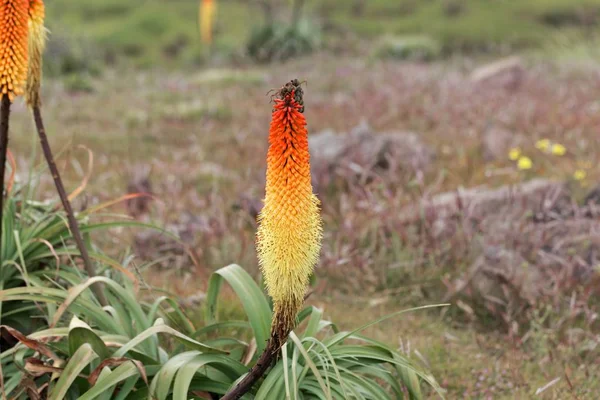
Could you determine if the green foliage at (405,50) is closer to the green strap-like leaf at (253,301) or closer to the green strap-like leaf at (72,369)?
A: the green strap-like leaf at (253,301)

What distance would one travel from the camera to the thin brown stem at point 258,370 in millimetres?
2561

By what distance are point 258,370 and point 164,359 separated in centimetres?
68

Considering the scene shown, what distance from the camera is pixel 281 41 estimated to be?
16734mm

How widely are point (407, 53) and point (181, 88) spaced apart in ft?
19.7

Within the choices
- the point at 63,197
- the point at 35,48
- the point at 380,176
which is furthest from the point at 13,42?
the point at 380,176

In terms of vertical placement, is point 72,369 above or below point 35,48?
below

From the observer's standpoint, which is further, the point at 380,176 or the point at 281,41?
the point at 281,41

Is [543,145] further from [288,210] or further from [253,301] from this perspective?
[288,210]

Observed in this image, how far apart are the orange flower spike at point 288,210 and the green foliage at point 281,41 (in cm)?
1434

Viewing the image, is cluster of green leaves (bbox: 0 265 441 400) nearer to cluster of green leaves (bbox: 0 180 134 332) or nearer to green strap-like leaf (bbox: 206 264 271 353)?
green strap-like leaf (bbox: 206 264 271 353)

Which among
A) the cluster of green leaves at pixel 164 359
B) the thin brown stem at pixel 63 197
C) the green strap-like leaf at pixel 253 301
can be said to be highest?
the thin brown stem at pixel 63 197

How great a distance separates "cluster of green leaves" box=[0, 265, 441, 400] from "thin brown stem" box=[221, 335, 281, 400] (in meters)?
0.04

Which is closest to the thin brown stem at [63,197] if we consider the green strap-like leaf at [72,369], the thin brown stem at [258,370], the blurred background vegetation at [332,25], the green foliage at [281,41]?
the green strap-like leaf at [72,369]

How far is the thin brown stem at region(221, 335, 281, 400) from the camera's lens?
2.56 m
